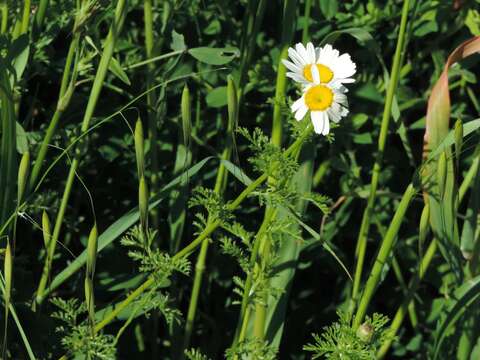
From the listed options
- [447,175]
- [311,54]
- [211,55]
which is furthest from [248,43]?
[447,175]

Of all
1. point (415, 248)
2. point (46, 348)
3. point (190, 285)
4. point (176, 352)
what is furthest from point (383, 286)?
point (46, 348)

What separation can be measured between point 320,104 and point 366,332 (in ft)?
0.81

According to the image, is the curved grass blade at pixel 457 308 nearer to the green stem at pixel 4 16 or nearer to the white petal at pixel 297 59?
the white petal at pixel 297 59

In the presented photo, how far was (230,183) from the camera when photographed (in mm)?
1326

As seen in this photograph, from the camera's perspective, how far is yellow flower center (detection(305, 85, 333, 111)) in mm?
868

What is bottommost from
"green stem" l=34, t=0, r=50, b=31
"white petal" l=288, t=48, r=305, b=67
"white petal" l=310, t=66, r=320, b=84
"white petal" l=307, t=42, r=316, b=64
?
"white petal" l=310, t=66, r=320, b=84

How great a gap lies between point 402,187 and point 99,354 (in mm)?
729

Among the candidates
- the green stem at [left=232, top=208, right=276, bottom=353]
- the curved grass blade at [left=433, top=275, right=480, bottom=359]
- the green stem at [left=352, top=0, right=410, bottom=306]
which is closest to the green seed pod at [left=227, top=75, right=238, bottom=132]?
the green stem at [left=232, top=208, right=276, bottom=353]

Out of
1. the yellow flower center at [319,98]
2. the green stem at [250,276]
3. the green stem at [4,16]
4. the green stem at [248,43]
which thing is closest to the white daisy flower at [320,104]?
the yellow flower center at [319,98]

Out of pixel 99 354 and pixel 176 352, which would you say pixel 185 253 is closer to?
pixel 99 354

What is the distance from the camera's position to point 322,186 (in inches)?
58.5

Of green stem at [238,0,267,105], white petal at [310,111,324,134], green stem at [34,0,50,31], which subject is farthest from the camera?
green stem at [238,0,267,105]

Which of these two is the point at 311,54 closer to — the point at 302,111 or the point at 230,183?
the point at 302,111

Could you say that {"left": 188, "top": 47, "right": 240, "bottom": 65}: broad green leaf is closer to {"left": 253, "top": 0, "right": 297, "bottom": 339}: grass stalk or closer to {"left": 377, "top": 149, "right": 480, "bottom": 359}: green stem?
{"left": 253, "top": 0, "right": 297, "bottom": 339}: grass stalk
